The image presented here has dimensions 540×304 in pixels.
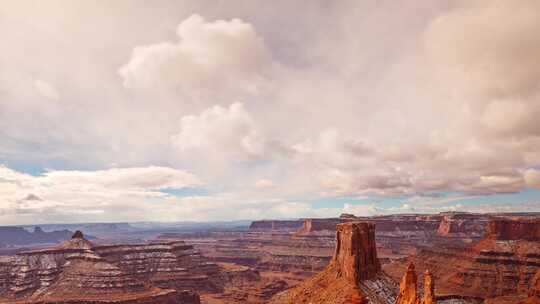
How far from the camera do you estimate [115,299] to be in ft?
430

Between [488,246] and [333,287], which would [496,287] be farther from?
[333,287]

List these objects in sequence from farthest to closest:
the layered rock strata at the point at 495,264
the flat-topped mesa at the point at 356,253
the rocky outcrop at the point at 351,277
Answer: the layered rock strata at the point at 495,264, the flat-topped mesa at the point at 356,253, the rocky outcrop at the point at 351,277

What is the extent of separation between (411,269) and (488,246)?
12171 cm

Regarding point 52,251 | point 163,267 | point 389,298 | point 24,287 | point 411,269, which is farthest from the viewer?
point 163,267

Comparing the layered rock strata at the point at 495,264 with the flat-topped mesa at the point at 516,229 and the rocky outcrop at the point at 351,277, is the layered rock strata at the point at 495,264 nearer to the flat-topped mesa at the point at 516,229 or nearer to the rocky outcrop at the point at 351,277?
the flat-topped mesa at the point at 516,229

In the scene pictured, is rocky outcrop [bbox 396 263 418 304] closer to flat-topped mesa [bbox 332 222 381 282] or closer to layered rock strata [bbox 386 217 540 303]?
flat-topped mesa [bbox 332 222 381 282]

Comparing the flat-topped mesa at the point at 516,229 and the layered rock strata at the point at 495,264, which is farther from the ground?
the flat-topped mesa at the point at 516,229

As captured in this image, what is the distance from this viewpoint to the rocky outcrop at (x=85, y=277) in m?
136

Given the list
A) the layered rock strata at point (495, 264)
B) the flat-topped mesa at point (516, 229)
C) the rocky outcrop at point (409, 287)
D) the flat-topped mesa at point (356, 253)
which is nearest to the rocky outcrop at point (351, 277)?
the flat-topped mesa at point (356, 253)

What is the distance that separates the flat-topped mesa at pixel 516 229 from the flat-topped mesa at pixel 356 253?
9849 centimetres

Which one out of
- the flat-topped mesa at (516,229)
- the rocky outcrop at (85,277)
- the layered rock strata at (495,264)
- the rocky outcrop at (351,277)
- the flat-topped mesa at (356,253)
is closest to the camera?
the rocky outcrop at (351,277)

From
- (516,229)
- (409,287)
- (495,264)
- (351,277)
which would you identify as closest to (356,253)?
(351,277)

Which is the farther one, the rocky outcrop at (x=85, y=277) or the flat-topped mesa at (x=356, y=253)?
the rocky outcrop at (x=85, y=277)

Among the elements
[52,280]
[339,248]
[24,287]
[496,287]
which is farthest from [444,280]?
[24,287]
